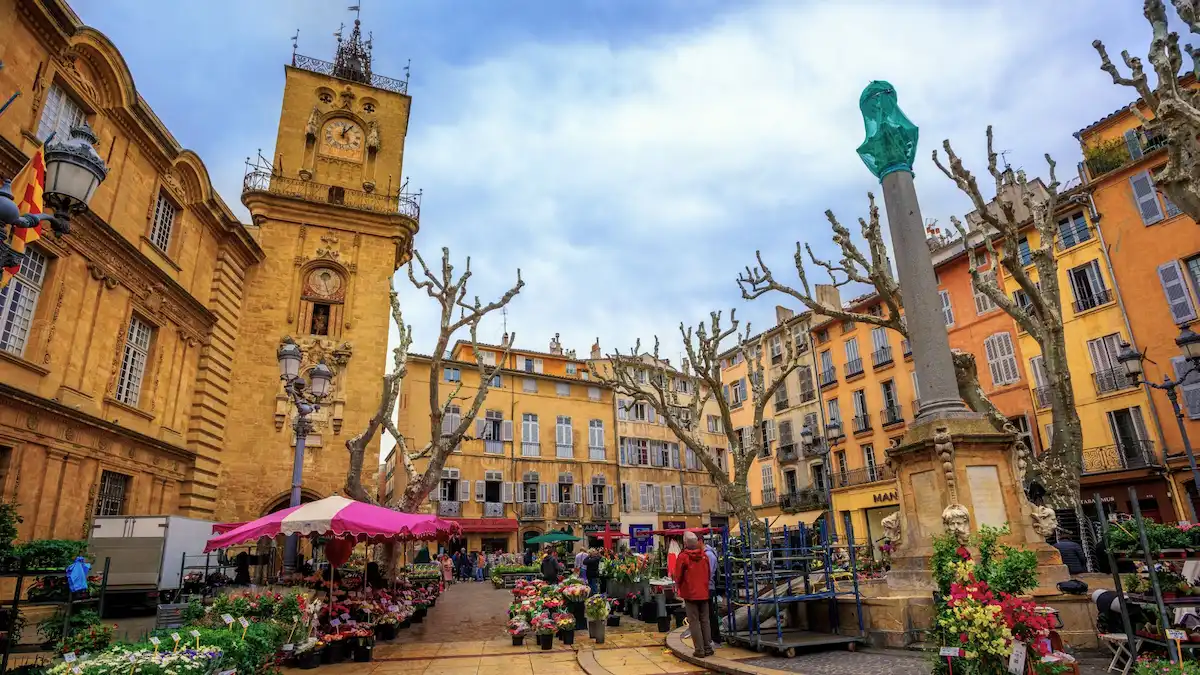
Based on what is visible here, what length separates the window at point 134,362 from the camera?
1571 centimetres

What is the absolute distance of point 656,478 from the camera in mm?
40562

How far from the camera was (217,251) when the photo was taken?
810 inches

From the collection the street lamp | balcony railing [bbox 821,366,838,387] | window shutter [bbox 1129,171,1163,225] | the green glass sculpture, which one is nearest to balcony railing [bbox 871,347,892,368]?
balcony railing [bbox 821,366,838,387]

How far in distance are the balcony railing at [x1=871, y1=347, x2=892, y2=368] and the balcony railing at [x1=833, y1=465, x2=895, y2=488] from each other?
15.3 feet

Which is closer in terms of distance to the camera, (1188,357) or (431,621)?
(1188,357)

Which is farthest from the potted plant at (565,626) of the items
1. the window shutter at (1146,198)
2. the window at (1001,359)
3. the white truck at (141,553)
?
the window shutter at (1146,198)

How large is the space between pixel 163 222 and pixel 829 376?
94.0 feet

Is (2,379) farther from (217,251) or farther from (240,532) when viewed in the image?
(217,251)

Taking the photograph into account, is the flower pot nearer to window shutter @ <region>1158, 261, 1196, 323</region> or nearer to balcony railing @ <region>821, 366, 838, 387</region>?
window shutter @ <region>1158, 261, 1196, 323</region>

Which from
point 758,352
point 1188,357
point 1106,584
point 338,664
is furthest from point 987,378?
point 338,664

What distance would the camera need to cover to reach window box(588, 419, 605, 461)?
38938mm

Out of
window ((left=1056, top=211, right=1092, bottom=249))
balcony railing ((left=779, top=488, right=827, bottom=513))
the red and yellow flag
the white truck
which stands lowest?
the white truck

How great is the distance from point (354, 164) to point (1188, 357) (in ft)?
83.4

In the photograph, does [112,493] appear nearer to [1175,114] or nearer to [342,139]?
[342,139]
